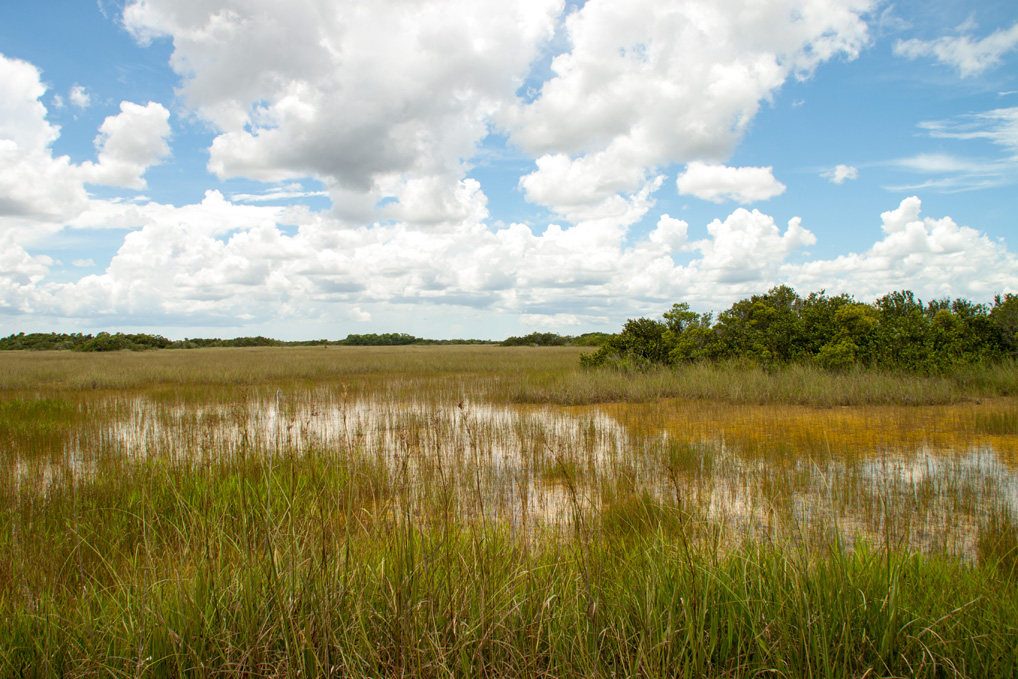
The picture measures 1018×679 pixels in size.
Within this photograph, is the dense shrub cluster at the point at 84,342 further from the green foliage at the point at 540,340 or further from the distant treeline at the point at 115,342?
the green foliage at the point at 540,340

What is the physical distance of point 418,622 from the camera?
2.14m

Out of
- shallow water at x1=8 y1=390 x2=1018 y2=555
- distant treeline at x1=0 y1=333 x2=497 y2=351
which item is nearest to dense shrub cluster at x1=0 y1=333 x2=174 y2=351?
distant treeline at x1=0 y1=333 x2=497 y2=351

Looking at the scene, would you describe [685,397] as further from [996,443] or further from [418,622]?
[418,622]

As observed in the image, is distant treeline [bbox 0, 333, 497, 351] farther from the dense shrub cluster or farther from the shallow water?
the shallow water

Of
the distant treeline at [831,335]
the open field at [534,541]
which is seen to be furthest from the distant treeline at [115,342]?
the distant treeline at [831,335]

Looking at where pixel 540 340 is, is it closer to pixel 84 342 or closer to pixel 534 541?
pixel 84 342

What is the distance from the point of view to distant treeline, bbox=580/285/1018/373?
536 inches

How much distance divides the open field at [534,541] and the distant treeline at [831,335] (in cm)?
215

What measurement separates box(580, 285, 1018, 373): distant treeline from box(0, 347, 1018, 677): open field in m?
2.15

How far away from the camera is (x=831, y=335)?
14.9m

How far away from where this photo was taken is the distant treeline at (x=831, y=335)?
13.6 metres

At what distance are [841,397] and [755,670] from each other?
1115 centimetres

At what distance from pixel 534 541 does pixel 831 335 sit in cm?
1505

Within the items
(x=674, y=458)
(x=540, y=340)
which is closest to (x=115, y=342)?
(x=540, y=340)
